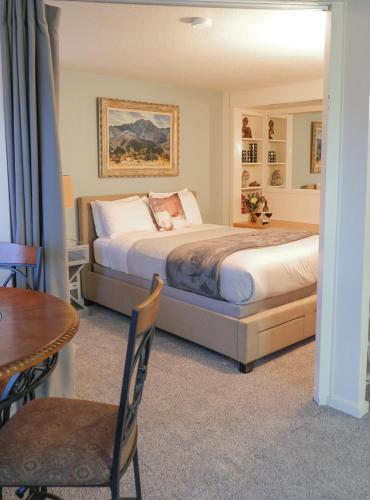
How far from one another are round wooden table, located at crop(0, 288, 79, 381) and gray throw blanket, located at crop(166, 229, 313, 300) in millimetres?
1593

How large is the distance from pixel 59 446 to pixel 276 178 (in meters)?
6.13

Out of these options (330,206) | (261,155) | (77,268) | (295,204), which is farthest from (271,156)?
(330,206)

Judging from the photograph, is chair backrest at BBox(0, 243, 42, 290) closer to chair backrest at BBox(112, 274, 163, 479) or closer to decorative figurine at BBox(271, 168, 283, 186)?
chair backrest at BBox(112, 274, 163, 479)

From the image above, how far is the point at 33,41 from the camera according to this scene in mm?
2377

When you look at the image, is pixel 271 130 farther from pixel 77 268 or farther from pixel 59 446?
pixel 59 446

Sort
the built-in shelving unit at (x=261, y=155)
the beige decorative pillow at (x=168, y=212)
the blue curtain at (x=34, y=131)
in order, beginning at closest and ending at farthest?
the blue curtain at (x=34, y=131)
the beige decorative pillow at (x=168, y=212)
the built-in shelving unit at (x=261, y=155)

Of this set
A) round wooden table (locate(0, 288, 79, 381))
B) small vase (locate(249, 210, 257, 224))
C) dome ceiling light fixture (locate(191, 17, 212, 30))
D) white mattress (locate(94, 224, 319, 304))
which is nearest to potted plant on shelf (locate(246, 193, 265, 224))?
small vase (locate(249, 210, 257, 224))

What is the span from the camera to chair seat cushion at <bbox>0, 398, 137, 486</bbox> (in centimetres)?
143

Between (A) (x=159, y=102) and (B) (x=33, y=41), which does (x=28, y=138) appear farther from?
(A) (x=159, y=102)

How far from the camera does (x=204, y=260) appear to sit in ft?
11.6

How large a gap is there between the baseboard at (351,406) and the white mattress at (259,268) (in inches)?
33.9

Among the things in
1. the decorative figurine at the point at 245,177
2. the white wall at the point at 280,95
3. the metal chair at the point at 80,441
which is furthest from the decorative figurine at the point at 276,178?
the metal chair at the point at 80,441

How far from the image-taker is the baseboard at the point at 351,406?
266cm

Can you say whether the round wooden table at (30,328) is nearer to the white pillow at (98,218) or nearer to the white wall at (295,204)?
the white pillow at (98,218)
